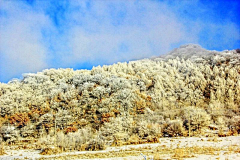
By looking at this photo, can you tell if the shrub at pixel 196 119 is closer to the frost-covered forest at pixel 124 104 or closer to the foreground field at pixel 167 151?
the frost-covered forest at pixel 124 104

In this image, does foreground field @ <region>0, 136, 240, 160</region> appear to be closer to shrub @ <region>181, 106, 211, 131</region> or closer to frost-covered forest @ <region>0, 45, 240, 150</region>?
frost-covered forest @ <region>0, 45, 240, 150</region>

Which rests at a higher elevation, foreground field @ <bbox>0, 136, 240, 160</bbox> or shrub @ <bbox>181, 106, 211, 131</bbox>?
shrub @ <bbox>181, 106, 211, 131</bbox>

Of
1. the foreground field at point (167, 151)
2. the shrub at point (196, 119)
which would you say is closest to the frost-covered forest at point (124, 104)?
the shrub at point (196, 119)

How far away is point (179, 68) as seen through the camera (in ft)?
98.1

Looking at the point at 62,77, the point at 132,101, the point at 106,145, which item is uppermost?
the point at 62,77

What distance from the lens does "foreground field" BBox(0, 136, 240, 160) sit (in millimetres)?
10595

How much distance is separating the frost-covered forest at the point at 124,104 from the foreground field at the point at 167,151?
1.45 metres

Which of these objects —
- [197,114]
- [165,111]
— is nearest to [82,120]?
[165,111]

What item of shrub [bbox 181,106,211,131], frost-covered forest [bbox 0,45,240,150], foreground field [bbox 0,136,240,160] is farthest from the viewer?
shrub [bbox 181,106,211,131]

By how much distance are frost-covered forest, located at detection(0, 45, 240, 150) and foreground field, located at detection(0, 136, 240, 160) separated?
1.45m

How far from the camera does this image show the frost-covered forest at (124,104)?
1777 cm

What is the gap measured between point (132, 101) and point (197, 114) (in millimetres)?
6831

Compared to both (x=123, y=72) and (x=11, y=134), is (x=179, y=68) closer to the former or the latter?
(x=123, y=72)

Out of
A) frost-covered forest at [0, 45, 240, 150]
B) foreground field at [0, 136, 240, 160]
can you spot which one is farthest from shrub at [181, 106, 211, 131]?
foreground field at [0, 136, 240, 160]
